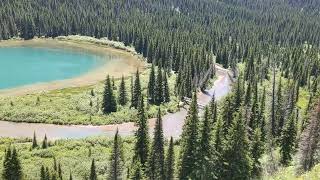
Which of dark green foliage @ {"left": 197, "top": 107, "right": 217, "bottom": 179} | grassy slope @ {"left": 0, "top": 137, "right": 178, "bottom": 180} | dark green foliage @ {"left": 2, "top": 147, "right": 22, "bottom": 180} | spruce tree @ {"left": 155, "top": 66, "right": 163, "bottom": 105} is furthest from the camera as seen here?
spruce tree @ {"left": 155, "top": 66, "right": 163, "bottom": 105}

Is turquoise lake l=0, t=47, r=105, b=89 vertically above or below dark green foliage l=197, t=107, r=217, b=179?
below

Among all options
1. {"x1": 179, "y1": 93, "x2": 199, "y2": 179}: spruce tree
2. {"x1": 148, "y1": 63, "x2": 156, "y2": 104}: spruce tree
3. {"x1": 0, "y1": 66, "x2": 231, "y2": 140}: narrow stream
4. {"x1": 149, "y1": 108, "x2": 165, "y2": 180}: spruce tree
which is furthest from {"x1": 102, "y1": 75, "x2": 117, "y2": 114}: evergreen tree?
{"x1": 179, "y1": 93, "x2": 199, "y2": 179}: spruce tree

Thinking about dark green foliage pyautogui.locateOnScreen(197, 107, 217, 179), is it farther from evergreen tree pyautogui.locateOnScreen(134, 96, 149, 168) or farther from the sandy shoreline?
the sandy shoreline

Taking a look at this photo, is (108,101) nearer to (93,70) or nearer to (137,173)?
(137,173)

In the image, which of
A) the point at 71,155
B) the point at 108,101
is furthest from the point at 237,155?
the point at 108,101

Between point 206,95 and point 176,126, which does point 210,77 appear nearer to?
point 206,95

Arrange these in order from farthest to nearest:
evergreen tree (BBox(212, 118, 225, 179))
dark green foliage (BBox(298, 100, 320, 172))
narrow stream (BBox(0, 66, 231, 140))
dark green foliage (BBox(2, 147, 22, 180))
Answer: narrow stream (BBox(0, 66, 231, 140)) → dark green foliage (BBox(298, 100, 320, 172)) → evergreen tree (BBox(212, 118, 225, 179)) → dark green foliage (BBox(2, 147, 22, 180))

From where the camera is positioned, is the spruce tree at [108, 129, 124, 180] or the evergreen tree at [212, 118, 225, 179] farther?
the evergreen tree at [212, 118, 225, 179]
